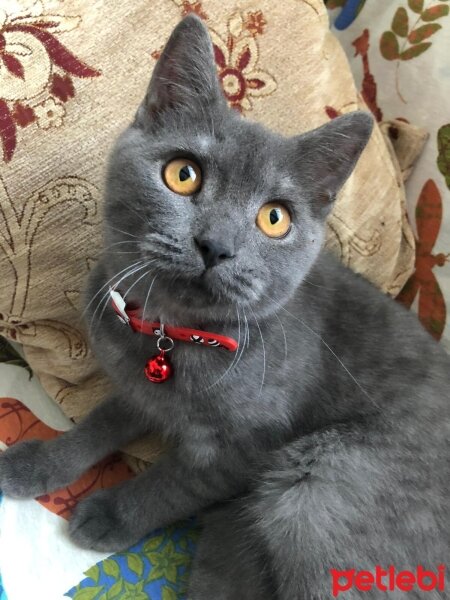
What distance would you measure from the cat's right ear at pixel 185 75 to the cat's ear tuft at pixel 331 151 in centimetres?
15

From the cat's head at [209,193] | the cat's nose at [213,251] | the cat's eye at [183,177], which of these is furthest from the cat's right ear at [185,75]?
the cat's nose at [213,251]

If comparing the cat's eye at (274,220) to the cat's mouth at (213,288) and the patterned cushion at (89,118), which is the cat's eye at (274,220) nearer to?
the cat's mouth at (213,288)

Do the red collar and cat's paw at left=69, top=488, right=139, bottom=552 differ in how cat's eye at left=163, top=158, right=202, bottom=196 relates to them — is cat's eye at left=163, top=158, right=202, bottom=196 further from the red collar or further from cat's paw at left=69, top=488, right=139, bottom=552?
cat's paw at left=69, top=488, right=139, bottom=552

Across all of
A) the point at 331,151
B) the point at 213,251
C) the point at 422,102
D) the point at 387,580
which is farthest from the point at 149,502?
the point at 422,102

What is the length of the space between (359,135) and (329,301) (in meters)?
0.31

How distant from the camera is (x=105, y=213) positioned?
822 mm

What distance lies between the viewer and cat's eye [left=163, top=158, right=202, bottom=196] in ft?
2.50

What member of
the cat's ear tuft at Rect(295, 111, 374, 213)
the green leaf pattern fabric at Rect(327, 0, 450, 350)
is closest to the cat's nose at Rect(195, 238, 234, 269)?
the cat's ear tuft at Rect(295, 111, 374, 213)

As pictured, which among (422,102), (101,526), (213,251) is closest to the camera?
(213,251)

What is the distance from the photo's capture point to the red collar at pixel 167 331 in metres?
0.85

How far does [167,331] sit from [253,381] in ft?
0.52

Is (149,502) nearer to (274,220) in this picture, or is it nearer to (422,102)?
(274,220)

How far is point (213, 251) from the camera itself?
27.2 inches

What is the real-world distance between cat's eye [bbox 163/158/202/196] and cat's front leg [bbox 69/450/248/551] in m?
0.46
